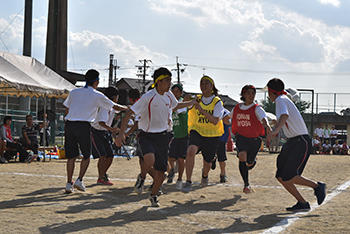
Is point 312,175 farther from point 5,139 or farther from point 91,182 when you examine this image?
point 5,139

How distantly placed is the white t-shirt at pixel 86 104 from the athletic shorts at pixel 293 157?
2807 millimetres

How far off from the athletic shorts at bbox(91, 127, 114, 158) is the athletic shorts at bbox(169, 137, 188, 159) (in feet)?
3.79

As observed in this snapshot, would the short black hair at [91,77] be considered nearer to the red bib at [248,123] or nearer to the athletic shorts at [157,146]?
the athletic shorts at [157,146]

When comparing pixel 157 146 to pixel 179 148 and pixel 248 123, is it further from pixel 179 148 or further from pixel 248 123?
pixel 179 148

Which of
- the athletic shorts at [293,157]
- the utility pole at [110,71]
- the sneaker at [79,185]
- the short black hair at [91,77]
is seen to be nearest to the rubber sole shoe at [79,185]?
the sneaker at [79,185]

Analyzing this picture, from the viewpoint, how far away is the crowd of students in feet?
21.5

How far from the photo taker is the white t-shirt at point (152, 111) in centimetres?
668

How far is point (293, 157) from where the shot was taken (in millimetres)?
6453

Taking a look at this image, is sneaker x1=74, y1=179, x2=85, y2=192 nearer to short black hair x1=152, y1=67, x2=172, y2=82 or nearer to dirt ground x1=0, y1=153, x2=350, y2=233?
dirt ground x1=0, y1=153, x2=350, y2=233

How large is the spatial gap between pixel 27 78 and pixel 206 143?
762 cm

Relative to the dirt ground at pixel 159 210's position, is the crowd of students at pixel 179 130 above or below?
above

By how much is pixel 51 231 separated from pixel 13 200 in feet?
7.51

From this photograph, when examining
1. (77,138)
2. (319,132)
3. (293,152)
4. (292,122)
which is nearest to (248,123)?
(292,122)

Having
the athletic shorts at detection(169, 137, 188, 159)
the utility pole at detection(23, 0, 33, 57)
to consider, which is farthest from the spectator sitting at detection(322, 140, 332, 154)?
the athletic shorts at detection(169, 137, 188, 159)
